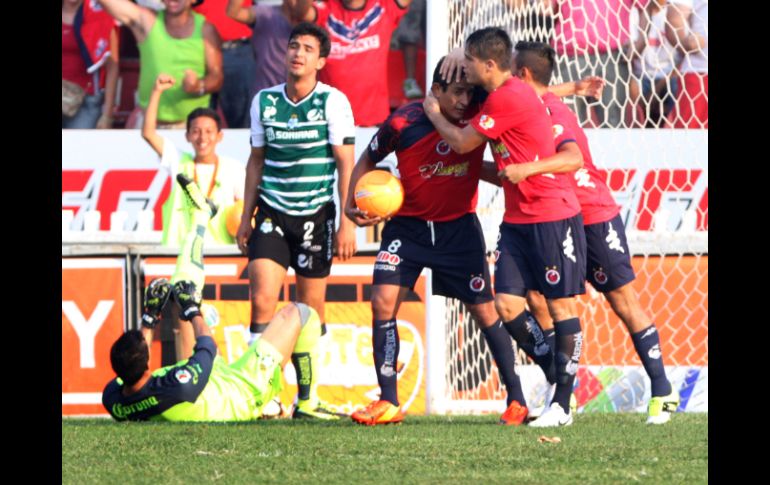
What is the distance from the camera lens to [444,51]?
902 centimetres

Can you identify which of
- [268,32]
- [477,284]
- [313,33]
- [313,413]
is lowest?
[313,413]

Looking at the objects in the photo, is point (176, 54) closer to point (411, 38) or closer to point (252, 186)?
point (411, 38)

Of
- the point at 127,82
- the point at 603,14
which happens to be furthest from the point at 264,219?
the point at 127,82

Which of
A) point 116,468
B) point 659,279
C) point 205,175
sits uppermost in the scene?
point 205,175

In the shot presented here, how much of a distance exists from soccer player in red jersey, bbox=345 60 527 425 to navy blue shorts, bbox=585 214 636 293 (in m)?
0.61

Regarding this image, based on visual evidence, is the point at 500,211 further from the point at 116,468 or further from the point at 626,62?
the point at 116,468

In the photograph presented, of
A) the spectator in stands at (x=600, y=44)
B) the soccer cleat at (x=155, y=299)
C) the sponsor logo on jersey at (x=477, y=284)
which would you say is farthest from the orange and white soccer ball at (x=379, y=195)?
the spectator in stands at (x=600, y=44)

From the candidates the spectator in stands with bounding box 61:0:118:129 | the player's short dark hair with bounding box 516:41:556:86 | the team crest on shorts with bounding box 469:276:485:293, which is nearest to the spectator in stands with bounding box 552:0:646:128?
the player's short dark hair with bounding box 516:41:556:86

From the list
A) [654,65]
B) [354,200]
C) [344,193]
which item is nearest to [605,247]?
[354,200]

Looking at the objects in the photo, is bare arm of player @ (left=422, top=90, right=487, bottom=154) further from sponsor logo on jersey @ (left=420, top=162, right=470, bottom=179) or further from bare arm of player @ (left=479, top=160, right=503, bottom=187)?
bare arm of player @ (left=479, top=160, right=503, bottom=187)

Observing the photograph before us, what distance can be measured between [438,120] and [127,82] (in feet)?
19.9

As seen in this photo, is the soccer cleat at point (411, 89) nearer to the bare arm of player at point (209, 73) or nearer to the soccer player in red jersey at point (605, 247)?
the bare arm of player at point (209, 73)

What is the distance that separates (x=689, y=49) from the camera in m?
10.5

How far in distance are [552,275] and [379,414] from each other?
3.93ft
